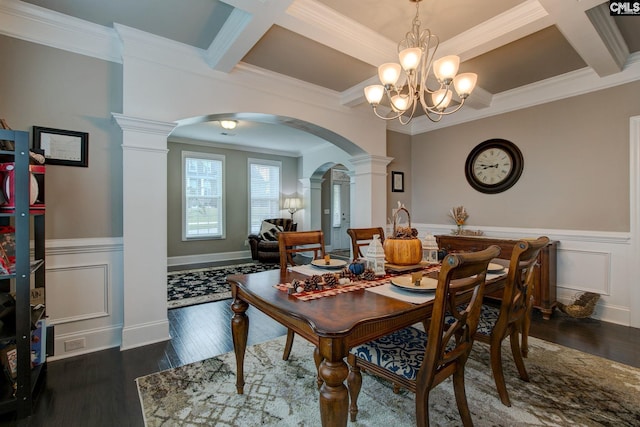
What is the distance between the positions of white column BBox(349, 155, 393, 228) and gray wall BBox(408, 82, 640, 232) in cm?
95

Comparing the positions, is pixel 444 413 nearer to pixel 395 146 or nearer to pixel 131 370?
pixel 131 370

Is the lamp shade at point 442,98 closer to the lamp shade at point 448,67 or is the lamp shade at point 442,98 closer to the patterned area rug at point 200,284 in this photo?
the lamp shade at point 448,67

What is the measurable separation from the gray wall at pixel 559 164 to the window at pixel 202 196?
4.73 m

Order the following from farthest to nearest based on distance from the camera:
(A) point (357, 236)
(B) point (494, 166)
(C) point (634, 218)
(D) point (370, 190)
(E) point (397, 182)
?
1. (E) point (397, 182)
2. (D) point (370, 190)
3. (B) point (494, 166)
4. (C) point (634, 218)
5. (A) point (357, 236)

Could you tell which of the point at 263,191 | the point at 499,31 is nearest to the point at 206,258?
the point at 263,191

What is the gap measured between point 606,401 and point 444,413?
1.02 m

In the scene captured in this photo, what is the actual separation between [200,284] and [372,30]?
4013 millimetres

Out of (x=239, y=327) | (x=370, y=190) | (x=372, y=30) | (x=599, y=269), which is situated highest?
(x=372, y=30)

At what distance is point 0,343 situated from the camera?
169 cm

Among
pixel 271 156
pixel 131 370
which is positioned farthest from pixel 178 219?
pixel 131 370

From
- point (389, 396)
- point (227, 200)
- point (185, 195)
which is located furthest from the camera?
point (227, 200)

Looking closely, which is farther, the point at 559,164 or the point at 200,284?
the point at 200,284

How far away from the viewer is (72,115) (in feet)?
7.73

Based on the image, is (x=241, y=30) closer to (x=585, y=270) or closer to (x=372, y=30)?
(x=372, y=30)
